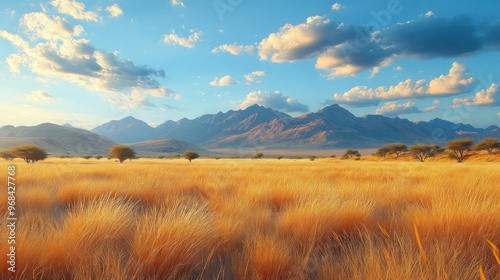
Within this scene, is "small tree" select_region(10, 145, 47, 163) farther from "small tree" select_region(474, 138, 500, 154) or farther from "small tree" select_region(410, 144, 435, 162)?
"small tree" select_region(474, 138, 500, 154)

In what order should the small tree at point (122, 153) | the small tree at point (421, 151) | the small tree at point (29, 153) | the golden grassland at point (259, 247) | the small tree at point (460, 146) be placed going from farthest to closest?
the small tree at point (421, 151), the small tree at point (460, 146), the small tree at point (122, 153), the small tree at point (29, 153), the golden grassland at point (259, 247)

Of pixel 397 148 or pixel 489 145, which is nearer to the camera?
pixel 489 145

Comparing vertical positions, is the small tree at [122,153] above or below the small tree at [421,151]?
above

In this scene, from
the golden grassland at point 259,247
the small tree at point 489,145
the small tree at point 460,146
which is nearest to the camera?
the golden grassland at point 259,247

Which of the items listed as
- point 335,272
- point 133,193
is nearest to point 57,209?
point 133,193

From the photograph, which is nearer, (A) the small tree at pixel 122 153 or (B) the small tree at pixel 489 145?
(A) the small tree at pixel 122 153

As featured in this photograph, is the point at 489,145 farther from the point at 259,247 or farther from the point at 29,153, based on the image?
the point at 29,153

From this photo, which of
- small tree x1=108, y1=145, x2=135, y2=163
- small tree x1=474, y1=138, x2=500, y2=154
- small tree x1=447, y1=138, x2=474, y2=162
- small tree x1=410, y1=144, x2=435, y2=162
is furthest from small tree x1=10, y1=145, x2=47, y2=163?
small tree x1=474, y1=138, x2=500, y2=154

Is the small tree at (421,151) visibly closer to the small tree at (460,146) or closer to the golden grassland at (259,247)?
the small tree at (460,146)

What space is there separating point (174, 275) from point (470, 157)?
226ft

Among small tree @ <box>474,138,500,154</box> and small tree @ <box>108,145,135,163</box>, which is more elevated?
small tree @ <box>108,145,135,163</box>

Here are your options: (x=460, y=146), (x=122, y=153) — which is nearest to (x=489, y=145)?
(x=460, y=146)

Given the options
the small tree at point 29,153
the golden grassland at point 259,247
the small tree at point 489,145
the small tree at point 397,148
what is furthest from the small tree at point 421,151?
the small tree at point 29,153

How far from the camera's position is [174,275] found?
177 cm
